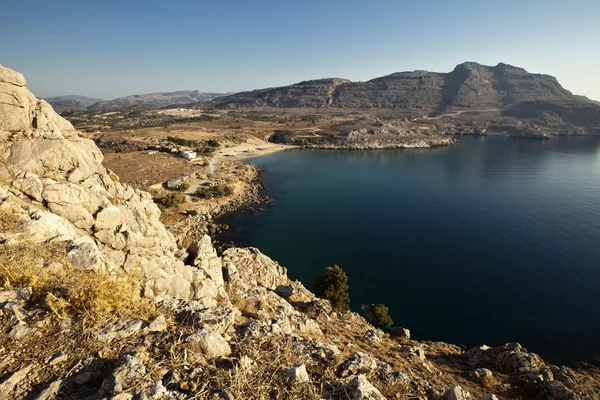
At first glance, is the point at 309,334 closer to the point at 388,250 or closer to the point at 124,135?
the point at 388,250

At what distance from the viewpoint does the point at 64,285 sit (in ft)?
23.7

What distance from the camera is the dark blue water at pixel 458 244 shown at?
28.0 meters

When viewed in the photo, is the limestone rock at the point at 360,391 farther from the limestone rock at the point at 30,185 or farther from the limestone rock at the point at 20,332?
the limestone rock at the point at 30,185

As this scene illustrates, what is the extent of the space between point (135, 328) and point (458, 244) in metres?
44.2

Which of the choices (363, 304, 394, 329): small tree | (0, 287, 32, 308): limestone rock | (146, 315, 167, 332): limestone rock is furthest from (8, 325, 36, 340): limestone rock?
(363, 304, 394, 329): small tree

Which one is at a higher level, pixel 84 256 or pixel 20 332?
pixel 84 256

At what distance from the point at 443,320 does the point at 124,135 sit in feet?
369

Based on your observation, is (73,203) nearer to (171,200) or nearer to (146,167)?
(171,200)

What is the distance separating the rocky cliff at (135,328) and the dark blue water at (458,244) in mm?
13142

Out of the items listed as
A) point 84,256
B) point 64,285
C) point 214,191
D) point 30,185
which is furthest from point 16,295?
point 214,191

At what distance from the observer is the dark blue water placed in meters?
28.0

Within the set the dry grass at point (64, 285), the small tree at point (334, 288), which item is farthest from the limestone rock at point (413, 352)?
the dry grass at point (64, 285)

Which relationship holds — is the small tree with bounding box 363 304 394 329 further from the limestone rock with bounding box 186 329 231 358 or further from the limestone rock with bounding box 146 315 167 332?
the limestone rock with bounding box 146 315 167 332

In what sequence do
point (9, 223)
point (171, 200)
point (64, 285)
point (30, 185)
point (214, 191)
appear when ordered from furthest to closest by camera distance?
1. point (214, 191)
2. point (171, 200)
3. point (30, 185)
4. point (9, 223)
5. point (64, 285)
